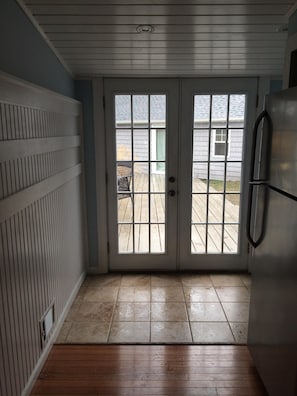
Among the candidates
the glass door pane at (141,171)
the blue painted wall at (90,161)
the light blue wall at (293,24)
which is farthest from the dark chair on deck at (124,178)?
the light blue wall at (293,24)

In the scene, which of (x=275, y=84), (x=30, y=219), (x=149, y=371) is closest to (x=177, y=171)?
(x=275, y=84)

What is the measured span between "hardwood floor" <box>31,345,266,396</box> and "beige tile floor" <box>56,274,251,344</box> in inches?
4.2

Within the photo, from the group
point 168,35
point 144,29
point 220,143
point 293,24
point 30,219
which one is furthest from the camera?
point 220,143

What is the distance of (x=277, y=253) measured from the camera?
164cm

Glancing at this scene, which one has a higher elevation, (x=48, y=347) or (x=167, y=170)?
(x=167, y=170)

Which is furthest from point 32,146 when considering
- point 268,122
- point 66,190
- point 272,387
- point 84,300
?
point 272,387

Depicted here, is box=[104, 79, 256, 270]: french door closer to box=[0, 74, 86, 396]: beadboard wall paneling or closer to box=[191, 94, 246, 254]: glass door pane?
box=[191, 94, 246, 254]: glass door pane

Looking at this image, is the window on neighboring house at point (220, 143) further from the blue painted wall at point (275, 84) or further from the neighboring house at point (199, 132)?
the blue painted wall at point (275, 84)

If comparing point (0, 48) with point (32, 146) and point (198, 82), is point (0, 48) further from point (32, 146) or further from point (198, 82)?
point (198, 82)

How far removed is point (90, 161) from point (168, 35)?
1462 mm

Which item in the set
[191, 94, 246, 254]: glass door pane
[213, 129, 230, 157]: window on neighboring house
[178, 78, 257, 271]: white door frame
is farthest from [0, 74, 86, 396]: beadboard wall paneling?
[213, 129, 230, 157]: window on neighboring house

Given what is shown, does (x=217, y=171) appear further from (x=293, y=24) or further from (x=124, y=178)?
(x=293, y=24)

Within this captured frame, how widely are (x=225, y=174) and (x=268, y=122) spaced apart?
162 cm

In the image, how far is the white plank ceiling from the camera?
1.98 m
